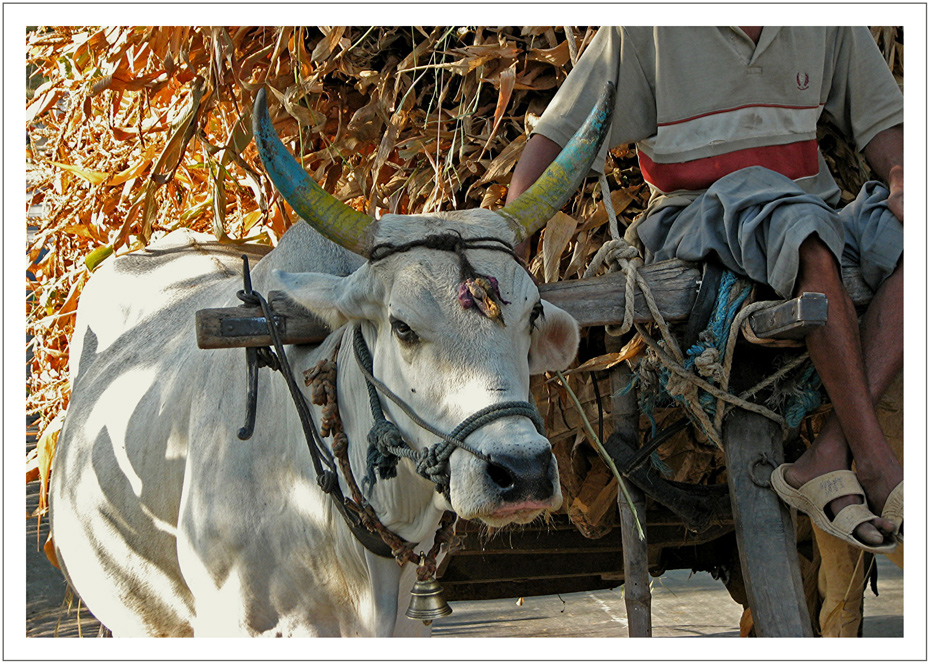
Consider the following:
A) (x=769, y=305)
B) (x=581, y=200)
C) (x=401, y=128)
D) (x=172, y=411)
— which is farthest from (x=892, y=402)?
(x=172, y=411)

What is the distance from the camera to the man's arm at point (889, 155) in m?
2.40

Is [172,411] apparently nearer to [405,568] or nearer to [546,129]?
[405,568]

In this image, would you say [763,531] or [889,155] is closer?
[763,531]

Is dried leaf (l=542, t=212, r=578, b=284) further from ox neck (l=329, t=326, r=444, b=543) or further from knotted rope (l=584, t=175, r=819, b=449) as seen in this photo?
ox neck (l=329, t=326, r=444, b=543)

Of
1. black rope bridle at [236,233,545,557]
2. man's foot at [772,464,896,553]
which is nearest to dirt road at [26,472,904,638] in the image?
man's foot at [772,464,896,553]

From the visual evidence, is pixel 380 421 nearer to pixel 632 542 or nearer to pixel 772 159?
pixel 632 542

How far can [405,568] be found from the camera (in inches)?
87.6

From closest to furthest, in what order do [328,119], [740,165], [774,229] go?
[774,229] < [740,165] < [328,119]

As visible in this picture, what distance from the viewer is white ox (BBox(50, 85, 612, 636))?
71.7 inches

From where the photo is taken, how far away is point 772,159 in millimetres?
2498

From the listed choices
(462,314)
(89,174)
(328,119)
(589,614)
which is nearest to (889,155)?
(462,314)

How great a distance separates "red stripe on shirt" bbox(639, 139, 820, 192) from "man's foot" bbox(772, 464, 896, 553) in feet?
2.51

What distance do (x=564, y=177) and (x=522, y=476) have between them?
2.31 ft
